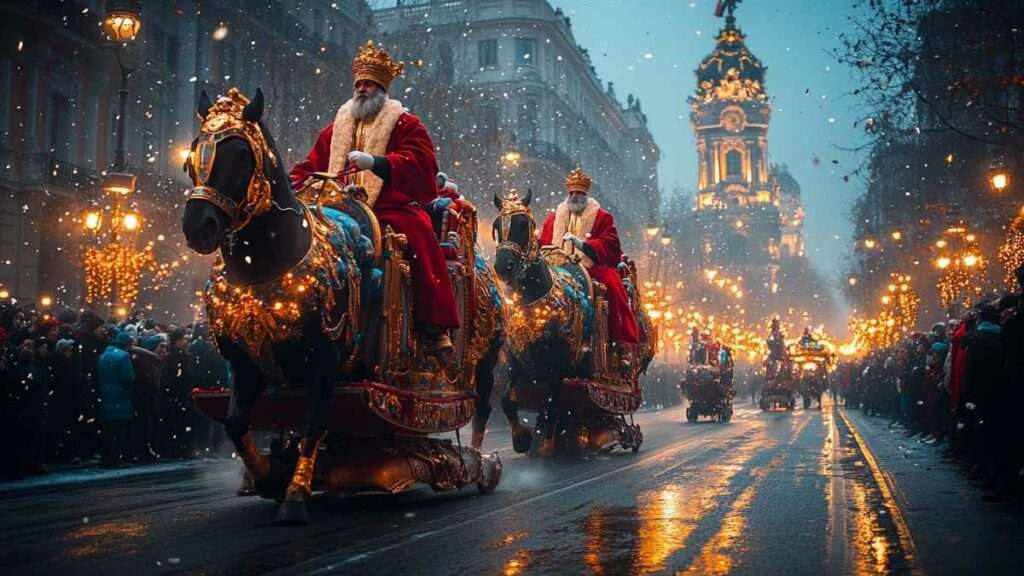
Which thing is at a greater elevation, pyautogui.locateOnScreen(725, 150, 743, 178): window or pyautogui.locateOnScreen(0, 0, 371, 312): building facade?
pyautogui.locateOnScreen(725, 150, 743, 178): window

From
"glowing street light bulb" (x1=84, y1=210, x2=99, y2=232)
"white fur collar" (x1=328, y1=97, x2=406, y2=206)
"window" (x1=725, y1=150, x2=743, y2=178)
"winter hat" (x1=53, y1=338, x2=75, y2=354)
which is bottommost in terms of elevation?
"winter hat" (x1=53, y1=338, x2=75, y2=354)

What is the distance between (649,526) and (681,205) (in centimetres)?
9665

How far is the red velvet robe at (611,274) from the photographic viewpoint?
60.2ft

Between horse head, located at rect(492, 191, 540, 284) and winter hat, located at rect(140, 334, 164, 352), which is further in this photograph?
winter hat, located at rect(140, 334, 164, 352)

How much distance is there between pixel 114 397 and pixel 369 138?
7.91 m

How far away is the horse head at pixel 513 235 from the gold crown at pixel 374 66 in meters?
3.67

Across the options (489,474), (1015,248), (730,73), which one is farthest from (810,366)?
(730,73)

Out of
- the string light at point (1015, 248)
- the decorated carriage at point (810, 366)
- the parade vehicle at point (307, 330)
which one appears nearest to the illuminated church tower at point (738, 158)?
the decorated carriage at point (810, 366)

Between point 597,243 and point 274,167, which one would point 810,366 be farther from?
point 274,167

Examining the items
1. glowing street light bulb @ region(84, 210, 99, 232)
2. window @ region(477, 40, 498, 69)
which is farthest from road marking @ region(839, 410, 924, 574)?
window @ region(477, 40, 498, 69)

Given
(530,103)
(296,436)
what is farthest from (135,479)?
(530,103)

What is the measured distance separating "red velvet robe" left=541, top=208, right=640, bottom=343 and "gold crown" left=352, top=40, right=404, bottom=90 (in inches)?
257

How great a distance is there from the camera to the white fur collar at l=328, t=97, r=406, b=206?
1169 centimetres

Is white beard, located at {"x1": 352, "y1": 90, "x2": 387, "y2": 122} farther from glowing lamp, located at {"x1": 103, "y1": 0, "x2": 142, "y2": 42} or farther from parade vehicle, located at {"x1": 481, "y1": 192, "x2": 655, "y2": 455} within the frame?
glowing lamp, located at {"x1": 103, "y1": 0, "x2": 142, "y2": 42}
